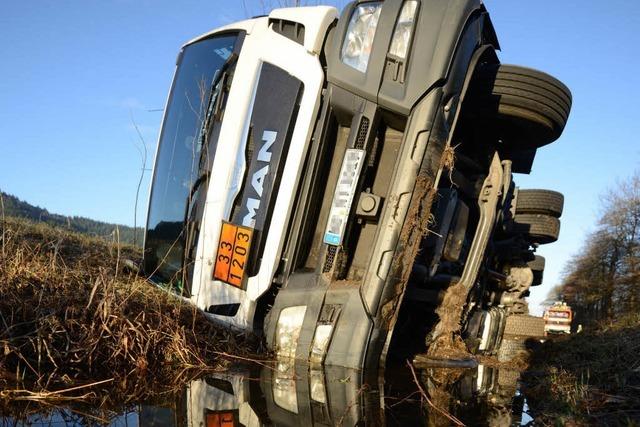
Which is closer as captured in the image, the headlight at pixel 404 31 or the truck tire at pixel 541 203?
the headlight at pixel 404 31

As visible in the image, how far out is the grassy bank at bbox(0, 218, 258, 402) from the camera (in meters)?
2.05

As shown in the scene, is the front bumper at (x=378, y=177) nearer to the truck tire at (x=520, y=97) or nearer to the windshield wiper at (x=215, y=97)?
the truck tire at (x=520, y=97)

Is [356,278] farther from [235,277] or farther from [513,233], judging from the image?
[513,233]

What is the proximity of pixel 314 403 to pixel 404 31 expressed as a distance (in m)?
2.01

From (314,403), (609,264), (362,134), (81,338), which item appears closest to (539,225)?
(362,134)

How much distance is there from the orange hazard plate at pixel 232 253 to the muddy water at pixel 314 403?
2.08 ft

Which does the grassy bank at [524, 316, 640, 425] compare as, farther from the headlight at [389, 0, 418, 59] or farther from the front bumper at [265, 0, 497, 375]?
the headlight at [389, 0, 418, 59]

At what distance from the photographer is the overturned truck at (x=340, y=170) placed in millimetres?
2865

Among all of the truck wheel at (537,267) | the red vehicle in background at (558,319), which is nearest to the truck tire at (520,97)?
the truck wheel at (537,267)

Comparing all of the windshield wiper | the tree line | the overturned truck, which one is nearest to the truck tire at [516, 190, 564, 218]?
the overturned truck

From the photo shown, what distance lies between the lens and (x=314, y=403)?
205 cm

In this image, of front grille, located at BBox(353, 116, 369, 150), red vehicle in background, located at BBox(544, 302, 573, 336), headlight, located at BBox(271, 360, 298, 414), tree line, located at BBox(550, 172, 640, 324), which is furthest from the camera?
tree line, located at BBox(550, 172, 640, 324)

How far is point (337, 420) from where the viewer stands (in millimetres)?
1805

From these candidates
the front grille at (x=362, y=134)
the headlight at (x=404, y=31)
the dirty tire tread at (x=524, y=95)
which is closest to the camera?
the headlight at (x=404, y=31)
